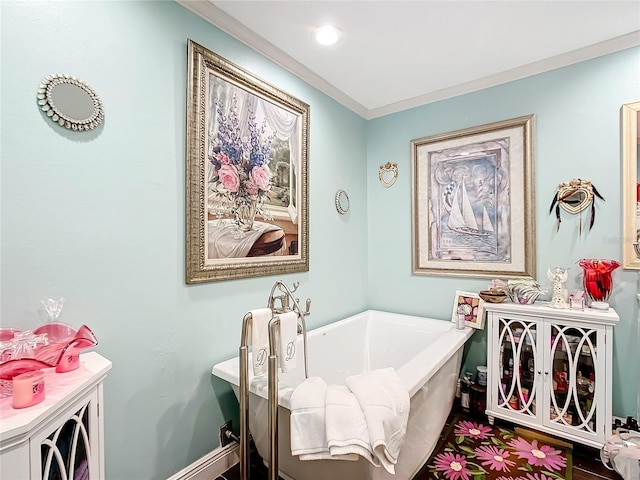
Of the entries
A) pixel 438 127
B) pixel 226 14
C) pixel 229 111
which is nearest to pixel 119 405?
pixel 229 111

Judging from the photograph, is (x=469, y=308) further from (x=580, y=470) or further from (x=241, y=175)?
(x=241, y=175)

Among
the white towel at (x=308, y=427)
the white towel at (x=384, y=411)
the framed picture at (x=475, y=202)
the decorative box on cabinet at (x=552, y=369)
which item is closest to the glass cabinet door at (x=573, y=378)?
the decorative box on cabinet at (x=552, y=369)

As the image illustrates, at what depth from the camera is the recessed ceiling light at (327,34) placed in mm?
1839

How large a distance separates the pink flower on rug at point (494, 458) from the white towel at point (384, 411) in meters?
0.99

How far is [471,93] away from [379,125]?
2.68ft

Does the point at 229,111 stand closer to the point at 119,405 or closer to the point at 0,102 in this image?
the point at 0,102

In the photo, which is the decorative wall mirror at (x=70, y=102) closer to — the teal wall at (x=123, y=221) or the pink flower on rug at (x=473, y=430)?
the teal wall at (x=123, y=221)

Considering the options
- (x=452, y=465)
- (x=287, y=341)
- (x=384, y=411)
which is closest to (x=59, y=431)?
(x=287, y=341)

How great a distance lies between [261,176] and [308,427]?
141 cm

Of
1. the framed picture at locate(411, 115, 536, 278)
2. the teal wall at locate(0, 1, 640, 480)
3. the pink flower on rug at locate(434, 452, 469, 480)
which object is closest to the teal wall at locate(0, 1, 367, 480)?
the teal wall at locate(0, 1, 640, 480)

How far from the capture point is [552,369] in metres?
1.97

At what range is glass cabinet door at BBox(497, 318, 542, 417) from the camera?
2.02 metres

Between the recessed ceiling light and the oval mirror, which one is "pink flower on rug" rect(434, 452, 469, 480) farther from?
the recessed ceiling light

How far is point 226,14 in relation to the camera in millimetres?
1728
